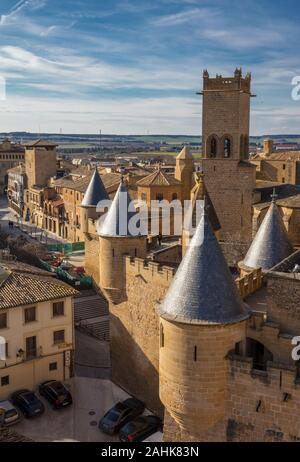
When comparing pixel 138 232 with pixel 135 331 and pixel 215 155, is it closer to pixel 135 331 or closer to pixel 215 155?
pixel 135 331

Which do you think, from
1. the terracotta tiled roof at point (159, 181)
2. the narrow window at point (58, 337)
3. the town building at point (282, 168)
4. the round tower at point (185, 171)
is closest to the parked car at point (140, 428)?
the narrow window at point (58, 337)

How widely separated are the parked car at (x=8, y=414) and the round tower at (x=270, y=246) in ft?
43.1

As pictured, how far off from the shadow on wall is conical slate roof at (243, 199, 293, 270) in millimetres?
6958

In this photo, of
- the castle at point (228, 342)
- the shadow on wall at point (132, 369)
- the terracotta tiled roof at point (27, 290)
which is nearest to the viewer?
the castle at point (228, 342)

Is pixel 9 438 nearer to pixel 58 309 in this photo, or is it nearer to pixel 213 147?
pixel 58 309

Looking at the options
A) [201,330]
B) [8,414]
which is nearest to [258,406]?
[201,330]

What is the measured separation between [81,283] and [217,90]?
19.0m

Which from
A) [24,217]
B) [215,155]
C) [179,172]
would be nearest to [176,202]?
[179,172]

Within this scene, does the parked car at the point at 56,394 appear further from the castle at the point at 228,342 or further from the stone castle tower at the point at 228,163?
the stone castle tower at the point at 228,163

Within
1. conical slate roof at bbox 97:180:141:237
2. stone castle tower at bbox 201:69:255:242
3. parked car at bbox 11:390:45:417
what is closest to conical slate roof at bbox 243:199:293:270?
conical slate roof at bbox 97:180:141:237

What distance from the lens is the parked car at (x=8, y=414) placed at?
25.9 metres

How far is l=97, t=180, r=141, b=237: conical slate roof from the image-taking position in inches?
1053

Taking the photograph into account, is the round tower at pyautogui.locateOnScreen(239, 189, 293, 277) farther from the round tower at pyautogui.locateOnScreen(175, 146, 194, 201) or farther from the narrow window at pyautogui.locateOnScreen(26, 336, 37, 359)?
the round tower at pyautogui.locateOnScreen(175, 146, 194, 201)

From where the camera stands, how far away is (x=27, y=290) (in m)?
30.4
